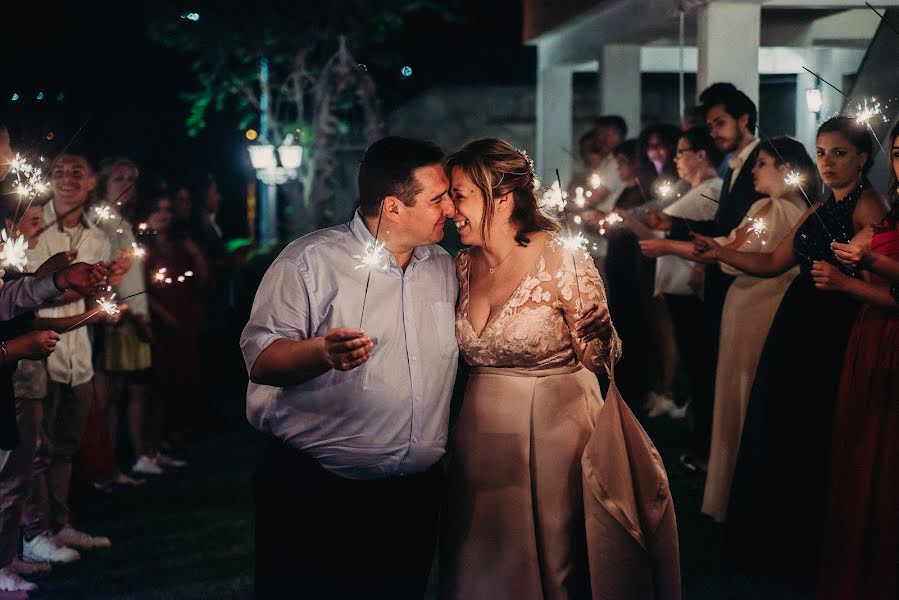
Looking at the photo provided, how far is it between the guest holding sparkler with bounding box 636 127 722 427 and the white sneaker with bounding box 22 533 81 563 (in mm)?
3564

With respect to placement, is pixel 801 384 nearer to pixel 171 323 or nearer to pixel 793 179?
pixel 793 179

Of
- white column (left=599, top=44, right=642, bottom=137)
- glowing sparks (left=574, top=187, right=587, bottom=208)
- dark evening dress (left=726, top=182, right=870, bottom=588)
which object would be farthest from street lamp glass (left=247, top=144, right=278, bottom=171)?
glowing sparks (left=574, top=187, right=587, bottom=208)

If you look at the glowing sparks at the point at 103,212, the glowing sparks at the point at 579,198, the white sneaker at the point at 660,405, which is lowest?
the white sneaker at the point at 660,405

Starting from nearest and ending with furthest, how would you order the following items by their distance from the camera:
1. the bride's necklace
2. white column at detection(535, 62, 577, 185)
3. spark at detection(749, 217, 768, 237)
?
the bride's necklace < spark at detection(749, 217, 768, 237) < white column at detection(535, 62, 577, 185)

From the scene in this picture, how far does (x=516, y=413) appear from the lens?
3965 mm

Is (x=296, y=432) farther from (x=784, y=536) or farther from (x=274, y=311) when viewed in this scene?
(x=784, y=536)

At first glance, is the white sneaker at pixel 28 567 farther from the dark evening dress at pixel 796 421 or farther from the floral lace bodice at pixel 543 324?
the dark evening dress at pixel 796 421

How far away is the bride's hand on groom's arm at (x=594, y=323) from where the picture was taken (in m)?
3.65

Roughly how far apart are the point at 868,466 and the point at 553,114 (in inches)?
469

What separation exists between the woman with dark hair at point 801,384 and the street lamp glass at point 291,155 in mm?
13728

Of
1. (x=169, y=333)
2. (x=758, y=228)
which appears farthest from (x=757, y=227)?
(x=169, y=333)

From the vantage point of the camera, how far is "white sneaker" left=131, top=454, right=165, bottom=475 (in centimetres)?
749

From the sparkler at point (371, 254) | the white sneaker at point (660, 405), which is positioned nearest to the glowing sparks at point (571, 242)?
the sparkler at point (371, 254)

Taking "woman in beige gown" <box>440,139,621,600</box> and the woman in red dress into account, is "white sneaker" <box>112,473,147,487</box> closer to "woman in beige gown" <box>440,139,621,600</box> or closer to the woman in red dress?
the woman in red dress
